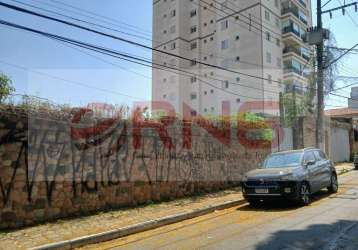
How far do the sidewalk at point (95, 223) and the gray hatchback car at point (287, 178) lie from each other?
4.35ft

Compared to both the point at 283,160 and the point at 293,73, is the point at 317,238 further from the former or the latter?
the point at 293,73

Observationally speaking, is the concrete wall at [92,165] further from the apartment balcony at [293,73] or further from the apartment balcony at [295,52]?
the apartment balcony at [295,52]

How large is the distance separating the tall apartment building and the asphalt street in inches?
1174

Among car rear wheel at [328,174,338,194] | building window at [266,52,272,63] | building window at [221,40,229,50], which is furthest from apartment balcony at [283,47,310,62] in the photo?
car rear wheel at [328,174,338,194]

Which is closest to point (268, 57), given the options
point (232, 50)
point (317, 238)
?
point (232, 50)

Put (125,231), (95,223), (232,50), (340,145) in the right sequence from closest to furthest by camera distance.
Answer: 1. (125,231)
2. (95,223)
3. (340,145)
4. (232,50)

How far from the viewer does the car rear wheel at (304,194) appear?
34.8ft

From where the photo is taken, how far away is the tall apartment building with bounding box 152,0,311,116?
151ft

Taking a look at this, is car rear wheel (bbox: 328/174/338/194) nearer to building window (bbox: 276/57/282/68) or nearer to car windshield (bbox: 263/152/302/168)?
car windshield (bbox: 263/152/302/168)

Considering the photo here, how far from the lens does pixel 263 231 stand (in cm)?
744

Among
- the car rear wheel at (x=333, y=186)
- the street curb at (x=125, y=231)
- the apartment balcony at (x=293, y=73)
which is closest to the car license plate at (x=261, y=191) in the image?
the street curb at (x=125, y=231)

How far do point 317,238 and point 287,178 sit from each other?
151 inches

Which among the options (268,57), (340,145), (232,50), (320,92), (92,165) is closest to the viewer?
(92,165)

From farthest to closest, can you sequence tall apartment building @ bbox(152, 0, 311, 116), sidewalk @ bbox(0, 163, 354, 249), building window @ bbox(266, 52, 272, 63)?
building window @ bbox(266, 52, 272, 63) → tall apartment building @ bbox(152, 0, 311, 116) → sidewalk @ bbox(0, 163, 354, 249)
